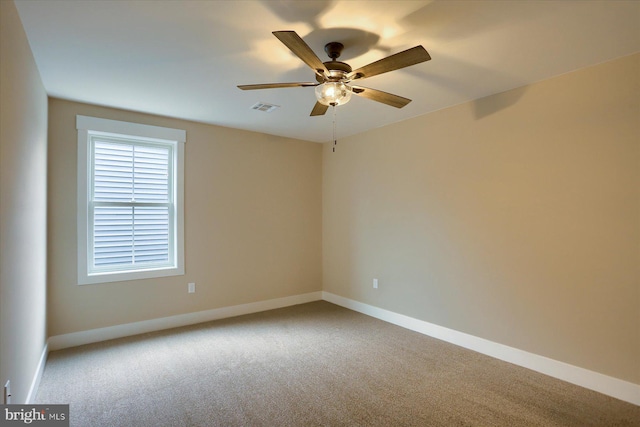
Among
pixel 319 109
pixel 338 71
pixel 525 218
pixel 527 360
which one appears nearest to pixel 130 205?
pixel 319 109

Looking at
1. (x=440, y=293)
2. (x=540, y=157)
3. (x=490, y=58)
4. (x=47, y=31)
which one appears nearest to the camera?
(x=47, y=31)

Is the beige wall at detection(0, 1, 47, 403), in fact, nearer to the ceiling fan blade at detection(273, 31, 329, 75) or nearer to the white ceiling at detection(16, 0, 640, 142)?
the white ceiling at detection(16, 0, 640, 142)

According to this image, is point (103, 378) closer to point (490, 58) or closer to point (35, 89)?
point (35, 89)

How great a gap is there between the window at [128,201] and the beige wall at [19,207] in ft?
1.93

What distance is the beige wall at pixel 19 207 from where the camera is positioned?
5.64ft

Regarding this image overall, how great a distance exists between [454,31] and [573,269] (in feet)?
6.89

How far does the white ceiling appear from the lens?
6.17ft

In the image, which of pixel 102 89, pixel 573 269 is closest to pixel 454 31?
pixel 573 269

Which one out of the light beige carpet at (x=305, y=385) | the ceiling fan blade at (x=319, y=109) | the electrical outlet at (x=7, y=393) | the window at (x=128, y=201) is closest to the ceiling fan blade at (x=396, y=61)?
the ceiling fan blade at (x=319, y=109)

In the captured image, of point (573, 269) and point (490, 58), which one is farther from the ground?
point (490, 58)

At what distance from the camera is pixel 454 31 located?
210 cm

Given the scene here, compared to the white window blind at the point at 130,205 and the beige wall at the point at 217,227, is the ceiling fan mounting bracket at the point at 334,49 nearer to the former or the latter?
the beige wall at the point at 217,227

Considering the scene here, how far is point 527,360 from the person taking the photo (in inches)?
116

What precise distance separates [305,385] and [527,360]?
198 centimetres
